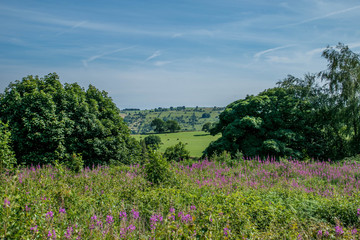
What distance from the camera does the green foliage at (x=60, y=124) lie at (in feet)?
40.6

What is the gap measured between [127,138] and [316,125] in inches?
521

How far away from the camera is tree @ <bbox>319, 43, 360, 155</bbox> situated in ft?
55.2

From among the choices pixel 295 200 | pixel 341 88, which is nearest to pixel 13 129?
pixel 295 200

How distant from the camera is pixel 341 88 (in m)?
17.8

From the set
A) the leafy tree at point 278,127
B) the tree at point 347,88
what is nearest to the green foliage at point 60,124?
the leafy tree at point 278,127

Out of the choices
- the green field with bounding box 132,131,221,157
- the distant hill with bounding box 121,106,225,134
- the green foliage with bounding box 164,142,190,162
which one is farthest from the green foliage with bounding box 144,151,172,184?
the distant hill with bounding box 121,106,225,134

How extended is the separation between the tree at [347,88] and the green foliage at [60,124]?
48.3 ft

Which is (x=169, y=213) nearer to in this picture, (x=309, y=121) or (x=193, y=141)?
(x=309, y=121)

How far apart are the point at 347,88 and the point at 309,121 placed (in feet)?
11.0

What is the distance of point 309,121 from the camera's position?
1762 cm

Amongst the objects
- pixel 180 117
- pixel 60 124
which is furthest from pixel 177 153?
pixel 180 117

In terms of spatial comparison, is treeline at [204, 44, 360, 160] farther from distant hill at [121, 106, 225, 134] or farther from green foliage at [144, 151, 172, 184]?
distant hill at [121, 106, 225, 134]

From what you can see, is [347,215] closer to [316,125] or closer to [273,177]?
[273,177]

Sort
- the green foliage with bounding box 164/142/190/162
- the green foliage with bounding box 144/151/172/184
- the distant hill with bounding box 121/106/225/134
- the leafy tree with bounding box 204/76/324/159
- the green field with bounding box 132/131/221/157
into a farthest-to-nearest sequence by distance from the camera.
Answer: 1. the distant hill with bounding box 121/106/225/134
2. the green field with bounding box 132/131/221/157
3. the leafy tree with bounding box 204/76/324/159
4. the green foliage with bounding box 164/142/190/162
5. the green foliage with bounding box 144/151/172/184
